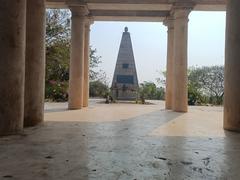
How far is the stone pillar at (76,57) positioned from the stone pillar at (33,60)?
751cm

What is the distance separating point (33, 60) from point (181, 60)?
8768 mm

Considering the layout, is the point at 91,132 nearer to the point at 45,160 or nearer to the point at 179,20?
the point at 45,160

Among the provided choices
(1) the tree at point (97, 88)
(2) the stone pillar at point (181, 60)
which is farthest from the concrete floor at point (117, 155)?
(1) the tree at point (97, 88)

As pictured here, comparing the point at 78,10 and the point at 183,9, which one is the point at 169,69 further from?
the point at 78,10

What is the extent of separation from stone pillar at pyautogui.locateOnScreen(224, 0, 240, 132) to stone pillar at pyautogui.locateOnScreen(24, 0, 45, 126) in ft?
17.5

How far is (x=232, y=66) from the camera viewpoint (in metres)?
9.52

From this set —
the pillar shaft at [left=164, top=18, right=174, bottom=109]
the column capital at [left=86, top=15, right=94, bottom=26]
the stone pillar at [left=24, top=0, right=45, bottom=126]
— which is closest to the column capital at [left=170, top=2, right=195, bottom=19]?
the pillar shaft at [left=164, top=18, right=174, bottom=109]

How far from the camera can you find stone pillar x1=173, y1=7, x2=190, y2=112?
1670cm

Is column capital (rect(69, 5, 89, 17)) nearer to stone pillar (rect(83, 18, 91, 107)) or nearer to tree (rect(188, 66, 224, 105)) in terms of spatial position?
stone pillar (rect(83, 18, 91, 107))

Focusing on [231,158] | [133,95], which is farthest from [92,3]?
[133,95]

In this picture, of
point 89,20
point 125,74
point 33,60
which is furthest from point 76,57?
point 125,74

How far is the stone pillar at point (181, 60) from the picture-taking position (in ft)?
54.8

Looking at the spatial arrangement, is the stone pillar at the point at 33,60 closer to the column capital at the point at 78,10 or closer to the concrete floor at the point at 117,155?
→ the concrete floor at the point at 117,155

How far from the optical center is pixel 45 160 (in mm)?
5285
